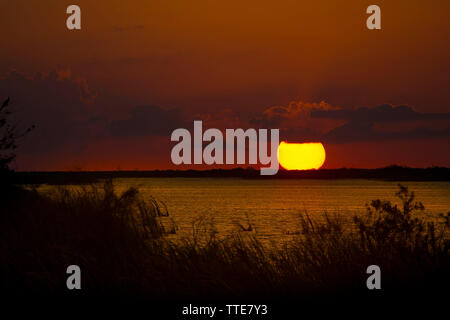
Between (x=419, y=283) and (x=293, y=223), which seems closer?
Result: (x=419, y=283)

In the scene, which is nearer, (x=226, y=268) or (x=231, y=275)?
(x=231, y=275)

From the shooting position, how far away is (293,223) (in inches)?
1973

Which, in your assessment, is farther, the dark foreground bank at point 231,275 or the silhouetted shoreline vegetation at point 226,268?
the silhouetted shoreline vegetation at point 226,268

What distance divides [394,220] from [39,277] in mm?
9303

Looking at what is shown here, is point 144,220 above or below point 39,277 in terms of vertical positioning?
above

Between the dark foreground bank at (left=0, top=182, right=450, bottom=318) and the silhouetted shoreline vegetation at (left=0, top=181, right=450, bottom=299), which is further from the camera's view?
the silhouetted shoreline vegetation at (left=0, top=181, right=450, bottom=299)

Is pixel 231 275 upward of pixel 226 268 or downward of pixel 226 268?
downward

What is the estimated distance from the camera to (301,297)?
14.8 m

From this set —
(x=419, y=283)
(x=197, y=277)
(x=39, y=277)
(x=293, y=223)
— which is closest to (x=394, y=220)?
(x=419, y=283)
